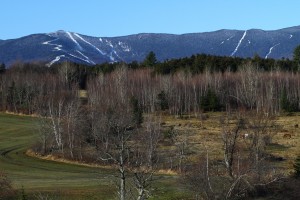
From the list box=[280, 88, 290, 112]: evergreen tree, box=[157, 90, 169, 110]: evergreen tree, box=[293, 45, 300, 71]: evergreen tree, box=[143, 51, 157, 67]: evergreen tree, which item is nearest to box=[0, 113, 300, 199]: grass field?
box=[280, 88, 290, 112]: evergreen tree

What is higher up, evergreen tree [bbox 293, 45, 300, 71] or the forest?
evergreen tree [bbox 293, 45, 300, 71]

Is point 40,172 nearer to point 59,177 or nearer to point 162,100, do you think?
point 59,177

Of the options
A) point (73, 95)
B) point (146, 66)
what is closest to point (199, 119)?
point (73, 95)

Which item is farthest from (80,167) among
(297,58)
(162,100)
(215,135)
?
(297,58)

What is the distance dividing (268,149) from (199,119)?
120 ft

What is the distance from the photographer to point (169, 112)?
115 m

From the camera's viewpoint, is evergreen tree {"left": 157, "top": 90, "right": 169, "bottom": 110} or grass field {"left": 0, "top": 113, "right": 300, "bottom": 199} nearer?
grass field {"left": 0, "top": 113, "right": 300, "bottom": 199}

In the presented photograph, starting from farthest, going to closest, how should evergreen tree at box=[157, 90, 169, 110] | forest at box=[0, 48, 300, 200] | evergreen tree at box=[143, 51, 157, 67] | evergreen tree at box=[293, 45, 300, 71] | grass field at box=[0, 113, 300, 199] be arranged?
evergreen tree at box=[143, 51, 157, 67]
evergreen tree at box=[293, 45, 300, 71]
evergreen tree at box=[157, 90, 169, 110]
forest at box=[0, 48, 300, 200]
grass field at box=[0, 113, 300, 199]

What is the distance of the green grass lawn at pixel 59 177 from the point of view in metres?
40.7

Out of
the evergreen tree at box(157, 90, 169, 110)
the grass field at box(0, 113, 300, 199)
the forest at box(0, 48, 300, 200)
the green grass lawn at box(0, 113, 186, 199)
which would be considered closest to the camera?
the green grass lawn at box(0, 113, 186, 199)

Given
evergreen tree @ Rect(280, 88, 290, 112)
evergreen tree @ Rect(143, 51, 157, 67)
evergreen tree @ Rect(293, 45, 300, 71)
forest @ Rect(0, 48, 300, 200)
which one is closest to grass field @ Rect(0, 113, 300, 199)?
forest @ Rect(0, 48, 300, 200)


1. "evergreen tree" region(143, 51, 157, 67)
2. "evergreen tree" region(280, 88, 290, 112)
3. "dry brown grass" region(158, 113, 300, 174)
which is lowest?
"dry brown grass" region(158, 113, 300, 174)

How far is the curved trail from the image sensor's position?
43.2m

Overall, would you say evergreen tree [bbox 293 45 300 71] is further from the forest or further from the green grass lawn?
the green grass lawn
